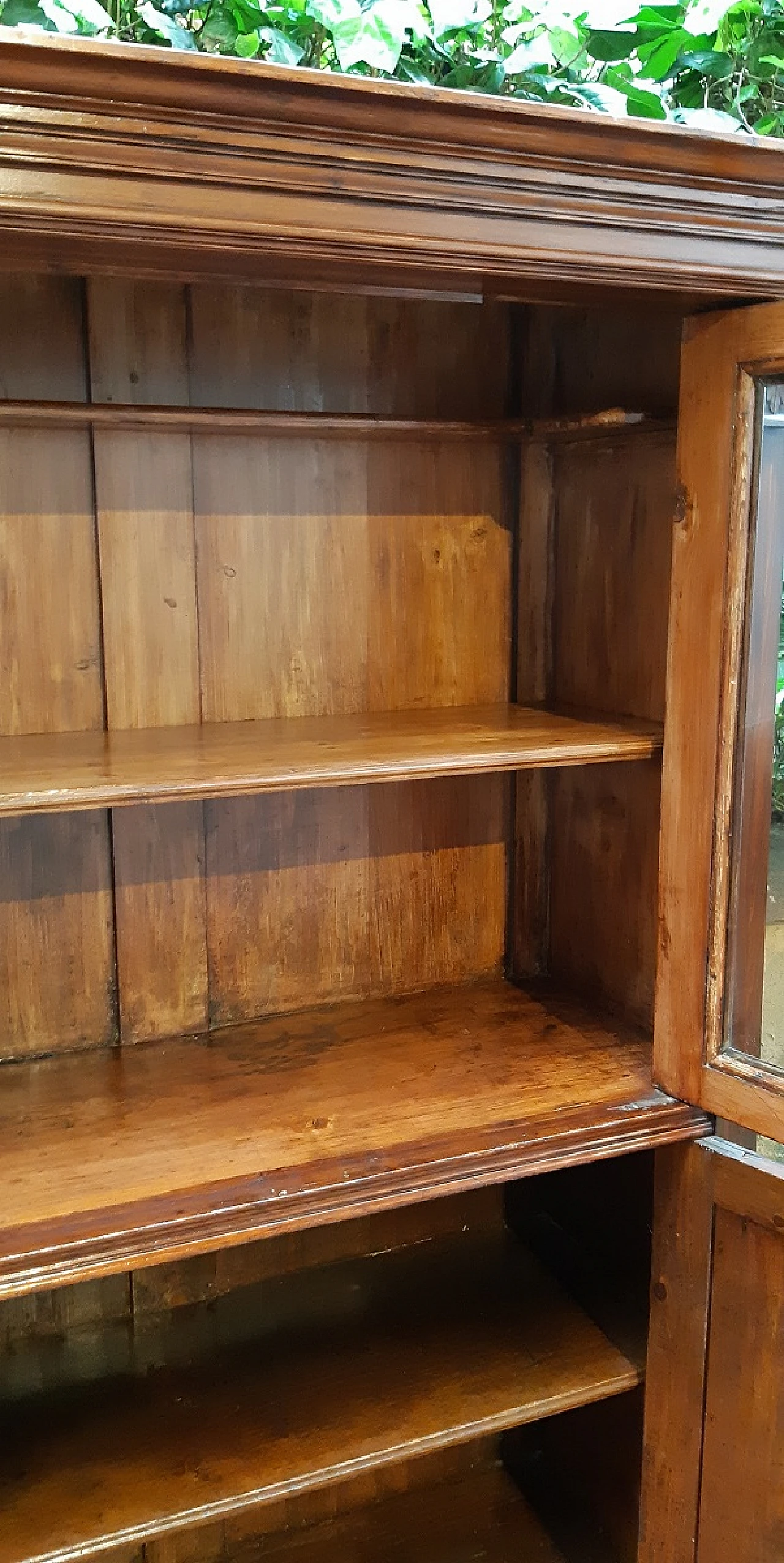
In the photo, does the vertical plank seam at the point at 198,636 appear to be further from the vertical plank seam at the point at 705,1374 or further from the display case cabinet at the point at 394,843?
the vertical plank seam at the point at 705,1374

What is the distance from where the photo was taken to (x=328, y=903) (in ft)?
5.83

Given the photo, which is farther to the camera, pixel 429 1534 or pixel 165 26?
pixel 429 1534

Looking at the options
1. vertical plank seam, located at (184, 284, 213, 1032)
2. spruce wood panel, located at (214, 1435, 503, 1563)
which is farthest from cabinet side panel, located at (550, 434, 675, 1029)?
spruce wood panel, located at (214, 1435, 503, 1563)

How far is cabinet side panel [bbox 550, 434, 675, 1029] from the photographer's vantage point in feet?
5.27

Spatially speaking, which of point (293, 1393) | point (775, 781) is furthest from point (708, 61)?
point (293, 1393)

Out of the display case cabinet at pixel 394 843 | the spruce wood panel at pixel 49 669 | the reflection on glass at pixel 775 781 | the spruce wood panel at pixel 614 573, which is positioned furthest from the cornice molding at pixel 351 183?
the spruce wood panel at pixel 614 573

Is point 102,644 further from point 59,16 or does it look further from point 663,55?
point 663,55

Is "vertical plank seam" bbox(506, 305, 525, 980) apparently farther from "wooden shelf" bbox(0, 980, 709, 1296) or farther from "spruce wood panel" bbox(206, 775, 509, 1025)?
"wooden shelf" bbox(0, 980, 709, 1296)

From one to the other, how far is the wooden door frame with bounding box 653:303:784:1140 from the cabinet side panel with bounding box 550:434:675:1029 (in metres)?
0.20

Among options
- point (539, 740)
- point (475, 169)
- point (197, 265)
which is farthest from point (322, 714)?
point (475, 169)

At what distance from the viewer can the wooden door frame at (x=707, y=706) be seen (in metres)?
1.30

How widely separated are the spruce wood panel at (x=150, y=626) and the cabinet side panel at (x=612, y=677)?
571 millimetres

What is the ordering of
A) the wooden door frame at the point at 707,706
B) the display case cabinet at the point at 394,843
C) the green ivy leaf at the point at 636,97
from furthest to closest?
the green ivy leaf at the point at 636,97 → the wooden door frame at the point at 707,706 → the display case cabinet at the point at 394,843

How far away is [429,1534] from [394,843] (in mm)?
1124
